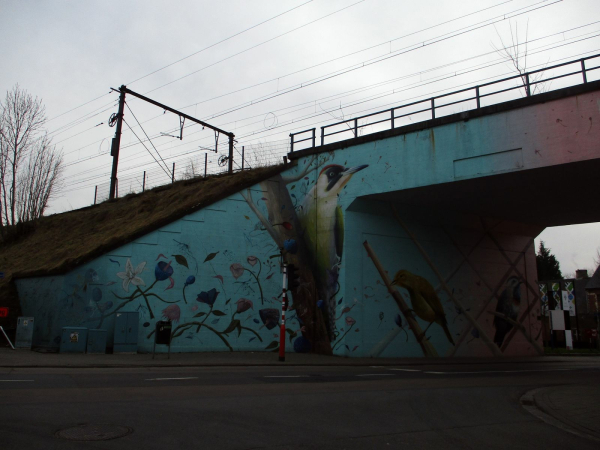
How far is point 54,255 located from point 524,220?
2071 centimetres

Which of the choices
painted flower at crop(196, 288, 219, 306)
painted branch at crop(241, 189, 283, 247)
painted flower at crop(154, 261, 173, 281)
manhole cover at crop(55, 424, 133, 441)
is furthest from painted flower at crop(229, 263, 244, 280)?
manhole cover at crop(55, 424, 133, 441)

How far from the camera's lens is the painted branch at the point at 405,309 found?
21.0 metres

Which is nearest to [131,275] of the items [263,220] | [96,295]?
[96,295]

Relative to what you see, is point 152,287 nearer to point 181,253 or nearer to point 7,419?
point 181,253

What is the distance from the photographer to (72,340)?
54.9 feet

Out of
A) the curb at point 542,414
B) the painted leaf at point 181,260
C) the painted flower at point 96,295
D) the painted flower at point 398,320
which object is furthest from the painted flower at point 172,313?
the curb at point 542,414

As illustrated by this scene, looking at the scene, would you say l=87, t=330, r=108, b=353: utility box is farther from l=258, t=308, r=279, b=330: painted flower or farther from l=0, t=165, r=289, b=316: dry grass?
l=258, t=308, r=279, b=330: painted flower

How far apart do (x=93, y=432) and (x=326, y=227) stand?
16.0m

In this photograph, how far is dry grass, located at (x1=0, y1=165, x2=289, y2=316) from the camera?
61.7 ft

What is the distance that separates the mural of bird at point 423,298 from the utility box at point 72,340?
11.7 metres

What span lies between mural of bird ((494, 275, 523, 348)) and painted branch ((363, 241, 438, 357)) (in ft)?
16.2

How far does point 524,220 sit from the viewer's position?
2522cm

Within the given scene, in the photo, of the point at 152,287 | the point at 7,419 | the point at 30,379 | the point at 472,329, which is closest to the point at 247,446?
the point at 7,419

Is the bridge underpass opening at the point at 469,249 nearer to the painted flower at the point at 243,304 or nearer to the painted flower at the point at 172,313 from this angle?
the painted flower at the point at 243,304
